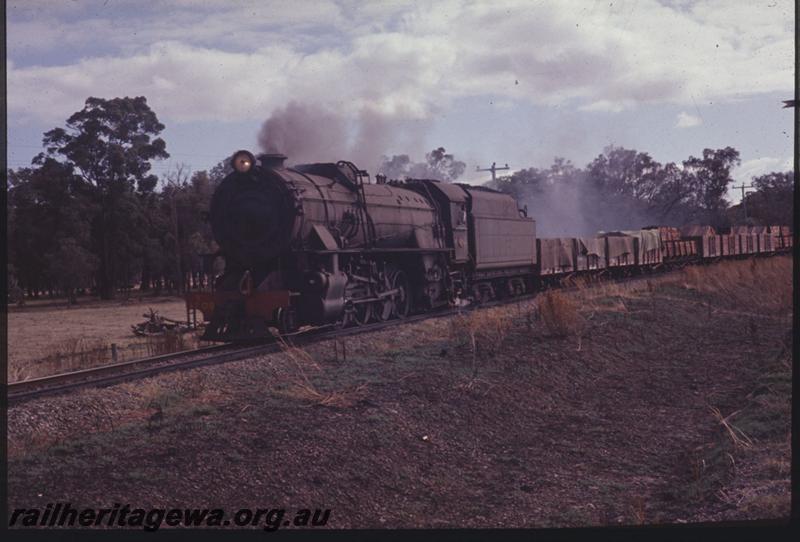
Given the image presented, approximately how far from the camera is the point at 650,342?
14617 mm

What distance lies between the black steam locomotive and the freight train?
2 centimetres

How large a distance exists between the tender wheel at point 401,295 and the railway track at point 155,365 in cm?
207

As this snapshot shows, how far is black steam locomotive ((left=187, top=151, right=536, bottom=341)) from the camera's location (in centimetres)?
1405

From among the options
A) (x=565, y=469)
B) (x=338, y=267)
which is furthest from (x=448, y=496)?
(x=338, y=267)

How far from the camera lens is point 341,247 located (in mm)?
15391

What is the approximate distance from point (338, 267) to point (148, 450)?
8477mm

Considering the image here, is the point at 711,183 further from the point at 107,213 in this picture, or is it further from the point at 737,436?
the point at 737,436

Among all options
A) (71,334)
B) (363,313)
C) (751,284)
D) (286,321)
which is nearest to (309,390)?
(286,321)

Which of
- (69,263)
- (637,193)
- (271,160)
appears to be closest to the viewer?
(271,160)

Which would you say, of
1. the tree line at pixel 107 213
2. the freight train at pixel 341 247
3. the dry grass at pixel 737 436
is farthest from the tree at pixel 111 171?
the dry grass at pixel 737 436

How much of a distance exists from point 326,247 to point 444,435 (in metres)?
6.81

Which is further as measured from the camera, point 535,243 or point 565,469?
point 535,243

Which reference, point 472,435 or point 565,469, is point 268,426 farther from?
point 565,469

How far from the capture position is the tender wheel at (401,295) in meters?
17.8
